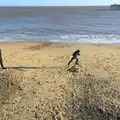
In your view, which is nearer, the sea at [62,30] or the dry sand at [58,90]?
the dry sand at [58,90]

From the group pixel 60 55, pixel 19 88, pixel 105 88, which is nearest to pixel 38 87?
pixel 19 88

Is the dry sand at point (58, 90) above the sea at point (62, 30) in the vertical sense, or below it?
below

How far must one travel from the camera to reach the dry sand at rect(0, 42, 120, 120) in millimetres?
9648

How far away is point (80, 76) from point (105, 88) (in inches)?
73.8

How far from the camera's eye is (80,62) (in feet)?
52.1

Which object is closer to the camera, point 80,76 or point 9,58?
point 80,76

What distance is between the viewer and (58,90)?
11.5m

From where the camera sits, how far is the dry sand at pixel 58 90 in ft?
31.7

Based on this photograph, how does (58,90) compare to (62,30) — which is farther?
(62,30)

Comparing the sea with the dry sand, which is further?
the sea

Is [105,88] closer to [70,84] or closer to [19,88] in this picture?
[70,84]

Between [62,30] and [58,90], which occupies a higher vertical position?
[62,30]

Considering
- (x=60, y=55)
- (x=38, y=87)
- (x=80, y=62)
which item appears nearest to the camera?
(x=38, y=87)

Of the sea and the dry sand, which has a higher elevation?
the sea
